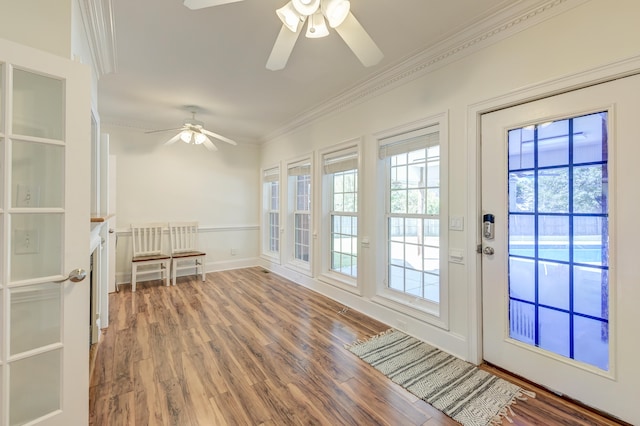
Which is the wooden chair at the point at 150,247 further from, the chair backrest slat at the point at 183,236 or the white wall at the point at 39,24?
the white wall at the point at 39,24

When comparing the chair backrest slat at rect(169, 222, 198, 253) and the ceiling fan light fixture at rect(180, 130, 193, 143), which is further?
the chair backrest slat at rect(169, 222, 198, 253)

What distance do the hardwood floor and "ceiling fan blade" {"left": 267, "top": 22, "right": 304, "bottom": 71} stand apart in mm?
2180

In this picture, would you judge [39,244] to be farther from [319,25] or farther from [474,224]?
[474,224]

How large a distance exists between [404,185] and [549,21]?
1.58 meters

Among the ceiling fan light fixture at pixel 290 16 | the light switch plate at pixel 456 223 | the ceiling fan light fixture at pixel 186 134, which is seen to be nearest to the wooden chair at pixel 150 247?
the ceiling fan light fixture at pixel 186 134

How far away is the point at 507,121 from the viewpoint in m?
2.01

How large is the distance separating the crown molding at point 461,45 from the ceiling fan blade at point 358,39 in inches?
39.5

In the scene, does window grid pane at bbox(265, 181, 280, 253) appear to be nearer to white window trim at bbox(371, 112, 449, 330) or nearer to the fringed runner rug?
white window trim at bbox(371, 112, 449, 330)

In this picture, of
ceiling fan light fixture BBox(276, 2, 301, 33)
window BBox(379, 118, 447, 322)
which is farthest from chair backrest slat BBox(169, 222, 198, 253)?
ceiling fan light fixture BBox(276, 2, 301, 33)

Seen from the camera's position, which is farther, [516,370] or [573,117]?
[516,370]

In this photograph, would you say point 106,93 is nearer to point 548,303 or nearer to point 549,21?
point 549,21

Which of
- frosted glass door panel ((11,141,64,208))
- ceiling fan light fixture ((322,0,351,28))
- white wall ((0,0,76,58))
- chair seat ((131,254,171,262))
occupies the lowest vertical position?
chair seat ((131,254,171,262))

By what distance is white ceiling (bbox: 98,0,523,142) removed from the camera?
6.36 feet

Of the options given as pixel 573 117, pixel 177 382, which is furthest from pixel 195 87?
pixel 573 117
